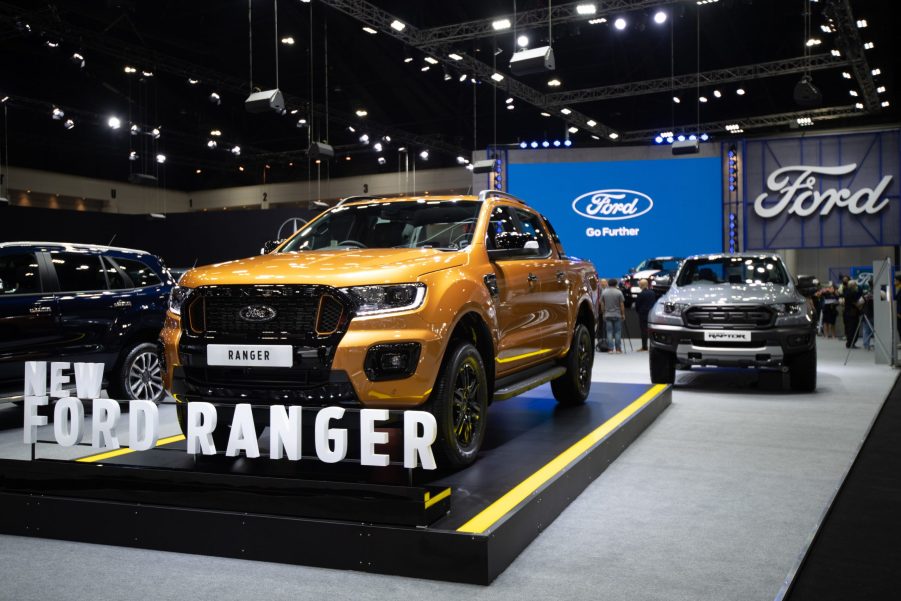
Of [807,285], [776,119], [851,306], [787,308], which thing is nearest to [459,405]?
[787,308]

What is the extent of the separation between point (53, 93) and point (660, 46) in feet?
55.8

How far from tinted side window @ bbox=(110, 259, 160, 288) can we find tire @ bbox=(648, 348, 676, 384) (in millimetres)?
5538

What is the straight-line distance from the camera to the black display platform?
3369 millimetres

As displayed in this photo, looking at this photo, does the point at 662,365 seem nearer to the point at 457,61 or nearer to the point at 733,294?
the point at 733,294

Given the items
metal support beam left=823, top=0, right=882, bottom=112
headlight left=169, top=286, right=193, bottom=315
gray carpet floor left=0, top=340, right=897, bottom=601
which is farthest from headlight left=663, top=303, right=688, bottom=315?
metal support beam left=823, top=0, right=882, bottom=112

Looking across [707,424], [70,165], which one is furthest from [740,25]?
[70,165]

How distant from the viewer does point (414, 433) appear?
3436 mm

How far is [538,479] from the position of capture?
13.8 feet

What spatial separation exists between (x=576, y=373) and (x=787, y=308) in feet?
10.9

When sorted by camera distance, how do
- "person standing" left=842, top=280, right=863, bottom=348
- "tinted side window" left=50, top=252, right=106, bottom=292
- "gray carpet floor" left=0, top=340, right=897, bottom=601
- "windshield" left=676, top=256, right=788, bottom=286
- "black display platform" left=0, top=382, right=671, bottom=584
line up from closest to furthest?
"gray carpet floor" left=0, top=340, right=897, bottom=601, "black display platform" left=0, top=382, right=671, bottom=584, "tinted side window" left=50, top=252, right=106, bottom=292, "windshield" left=676, top=256, right=788, bottom=286, "person standing" left=842, top=280, right=863, bottom=348

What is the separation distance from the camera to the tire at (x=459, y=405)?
4.10 metres

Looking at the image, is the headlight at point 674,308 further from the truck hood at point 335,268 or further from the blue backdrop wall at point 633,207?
the blue backdrop wall at point 633,207

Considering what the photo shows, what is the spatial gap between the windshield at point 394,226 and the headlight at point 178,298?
1.08 metres

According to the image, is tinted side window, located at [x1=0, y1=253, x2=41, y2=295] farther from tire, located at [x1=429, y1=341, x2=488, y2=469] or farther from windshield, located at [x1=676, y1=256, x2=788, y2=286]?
windshield, located at [x1=676, y1=256, x2=788, y2=286]
